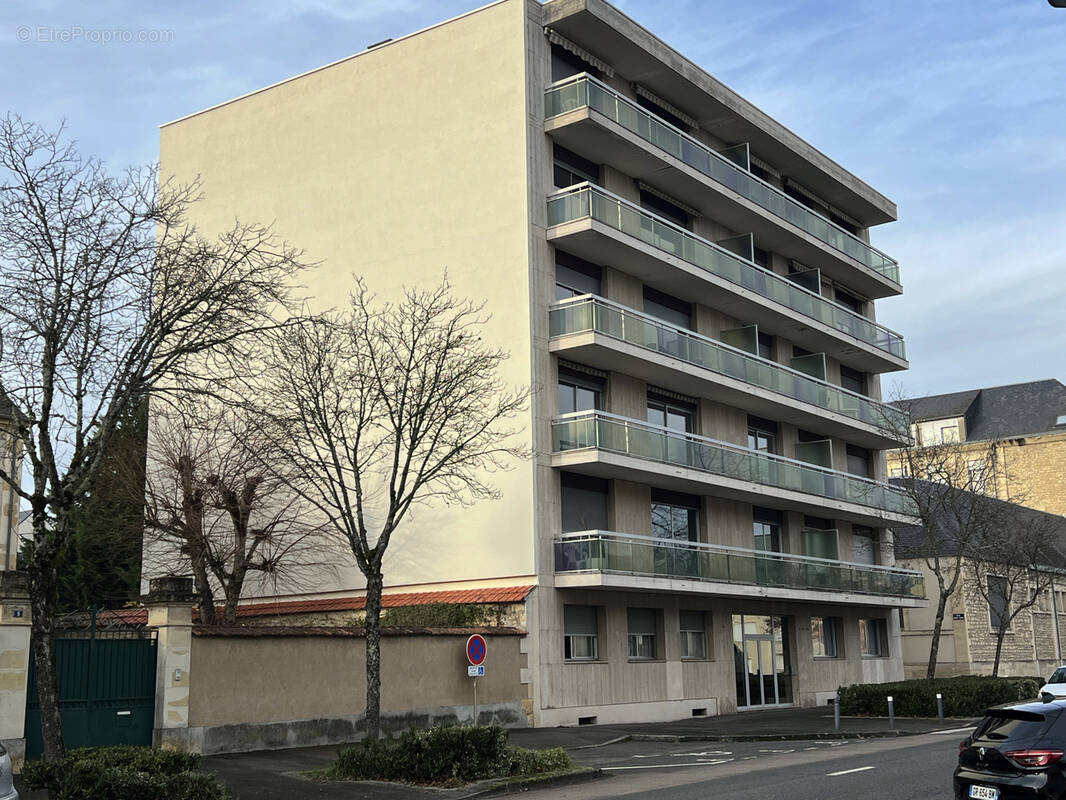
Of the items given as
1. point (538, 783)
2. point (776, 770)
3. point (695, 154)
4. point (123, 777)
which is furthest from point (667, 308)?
point (123, 777)

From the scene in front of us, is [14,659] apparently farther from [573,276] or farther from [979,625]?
[979,625]

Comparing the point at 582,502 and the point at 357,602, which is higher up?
the point at 582,502

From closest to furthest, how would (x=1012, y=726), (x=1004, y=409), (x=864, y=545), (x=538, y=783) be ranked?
(x=1012, y=726)
(x=538, y=783)
(x=864, y=545)
(x=1004, y=409)

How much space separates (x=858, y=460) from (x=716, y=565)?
47.6 ft

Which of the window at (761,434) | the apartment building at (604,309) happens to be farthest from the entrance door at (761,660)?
the window at (761,434)

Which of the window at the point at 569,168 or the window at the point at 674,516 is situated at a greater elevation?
the window at the point at 569,168

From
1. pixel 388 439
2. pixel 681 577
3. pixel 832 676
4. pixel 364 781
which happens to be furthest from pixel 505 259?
pixel 832 676

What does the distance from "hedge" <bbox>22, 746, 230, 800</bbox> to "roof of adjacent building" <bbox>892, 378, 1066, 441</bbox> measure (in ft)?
192

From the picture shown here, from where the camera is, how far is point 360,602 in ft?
93.8

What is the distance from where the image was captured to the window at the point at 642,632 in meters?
28.8

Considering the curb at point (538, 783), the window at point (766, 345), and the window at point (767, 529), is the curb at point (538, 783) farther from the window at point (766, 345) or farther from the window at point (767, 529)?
the window at point (766, 345)

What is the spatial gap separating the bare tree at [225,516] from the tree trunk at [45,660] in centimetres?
1415

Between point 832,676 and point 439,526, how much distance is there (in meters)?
16.2

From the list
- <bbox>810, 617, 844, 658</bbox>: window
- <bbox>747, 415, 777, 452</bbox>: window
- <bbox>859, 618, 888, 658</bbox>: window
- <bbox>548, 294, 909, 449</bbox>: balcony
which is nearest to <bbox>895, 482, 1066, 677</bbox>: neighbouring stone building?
<bbox>859, 618, 888, 658</bbox>: window
